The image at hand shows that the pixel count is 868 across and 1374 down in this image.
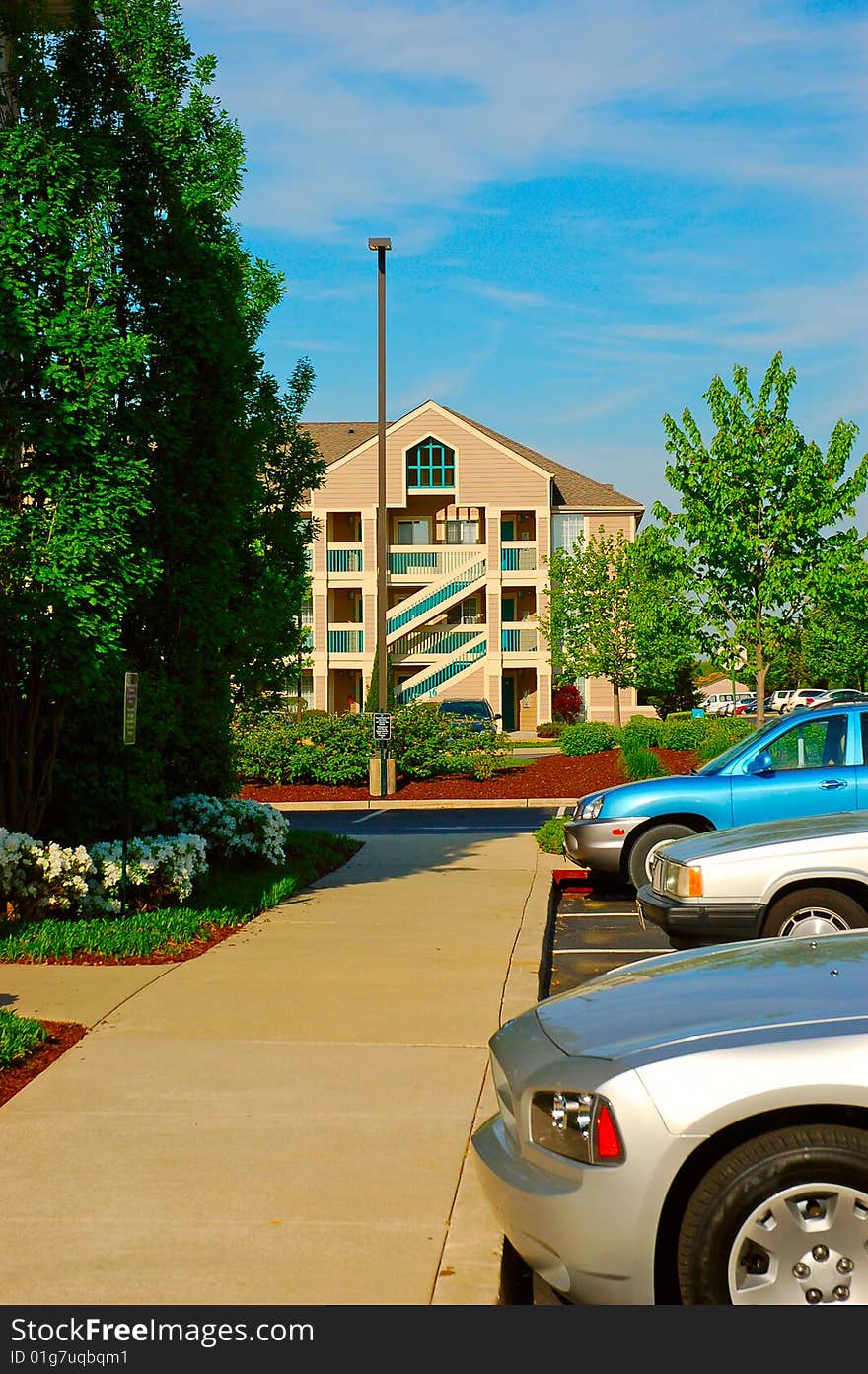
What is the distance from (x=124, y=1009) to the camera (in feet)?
25.6

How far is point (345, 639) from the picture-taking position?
55312mm

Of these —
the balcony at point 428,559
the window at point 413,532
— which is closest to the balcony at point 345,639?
the balcony at point 428,559

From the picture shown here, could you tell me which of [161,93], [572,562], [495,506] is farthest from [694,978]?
[495,506]

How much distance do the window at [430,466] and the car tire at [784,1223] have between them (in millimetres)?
52296

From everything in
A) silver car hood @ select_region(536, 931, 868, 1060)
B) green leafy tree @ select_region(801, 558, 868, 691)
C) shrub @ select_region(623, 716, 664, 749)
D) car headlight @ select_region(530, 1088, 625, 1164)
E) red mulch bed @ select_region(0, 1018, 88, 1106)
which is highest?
green leafy tree @ select_region(801, 558, 868, 691)

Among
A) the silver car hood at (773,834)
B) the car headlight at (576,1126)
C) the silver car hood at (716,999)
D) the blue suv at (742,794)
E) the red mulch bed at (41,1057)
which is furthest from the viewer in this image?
the blue suv at (742,794)

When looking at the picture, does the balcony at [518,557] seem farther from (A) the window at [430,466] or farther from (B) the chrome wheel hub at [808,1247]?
(B) the chrome wheel hub at [808,1247]

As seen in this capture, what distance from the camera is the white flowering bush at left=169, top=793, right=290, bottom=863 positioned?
519 inches

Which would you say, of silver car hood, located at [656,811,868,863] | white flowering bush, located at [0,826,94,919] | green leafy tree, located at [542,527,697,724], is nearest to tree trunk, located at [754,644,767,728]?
green leafy tree, located at [542,527,697,724]

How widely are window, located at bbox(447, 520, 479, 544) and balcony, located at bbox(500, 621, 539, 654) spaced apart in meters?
3.93

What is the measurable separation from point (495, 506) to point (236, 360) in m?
43.4

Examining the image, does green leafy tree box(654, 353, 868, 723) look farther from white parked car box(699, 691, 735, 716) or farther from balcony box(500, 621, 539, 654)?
white parked car box(699, 691, 735, 716)

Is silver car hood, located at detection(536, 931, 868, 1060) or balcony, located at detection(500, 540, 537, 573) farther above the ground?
balcony, located at detection(500, 540, 537, 573)

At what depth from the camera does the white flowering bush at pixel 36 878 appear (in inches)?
394
